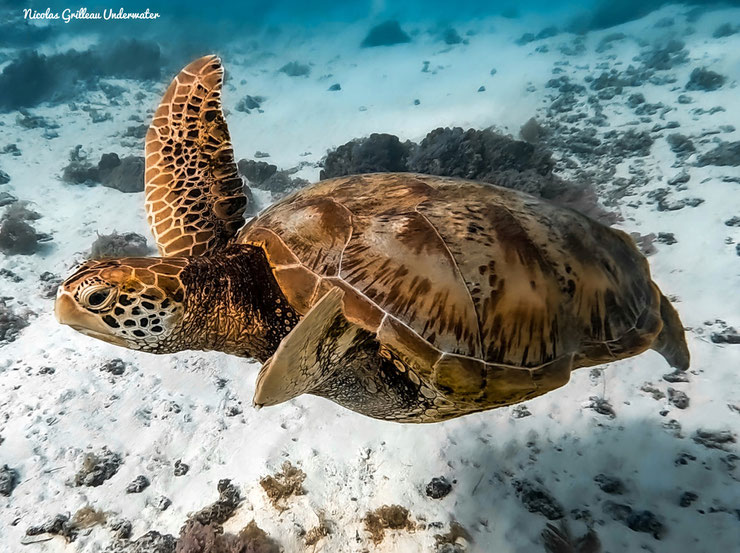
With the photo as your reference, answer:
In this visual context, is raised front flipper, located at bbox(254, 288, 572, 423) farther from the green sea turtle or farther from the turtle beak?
the turtle beak

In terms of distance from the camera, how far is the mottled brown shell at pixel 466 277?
69.6 inches

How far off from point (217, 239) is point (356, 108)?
10.5 meters

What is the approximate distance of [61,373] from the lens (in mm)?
4164

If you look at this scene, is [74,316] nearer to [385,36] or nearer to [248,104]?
[248,104]

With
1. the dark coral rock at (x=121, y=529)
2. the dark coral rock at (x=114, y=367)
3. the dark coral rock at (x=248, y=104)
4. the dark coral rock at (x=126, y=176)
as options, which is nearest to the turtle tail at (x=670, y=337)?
the dark coral rock at (x=121, y=529)

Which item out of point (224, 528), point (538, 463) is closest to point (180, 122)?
point (224, 528)

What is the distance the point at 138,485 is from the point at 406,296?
9.43 feet

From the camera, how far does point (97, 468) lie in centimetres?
Answer: 330

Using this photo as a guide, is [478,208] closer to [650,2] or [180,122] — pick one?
[180,122]

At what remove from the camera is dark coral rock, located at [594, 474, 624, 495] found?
286cm

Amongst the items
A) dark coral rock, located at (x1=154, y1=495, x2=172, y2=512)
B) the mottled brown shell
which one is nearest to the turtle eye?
the mottled brown shell

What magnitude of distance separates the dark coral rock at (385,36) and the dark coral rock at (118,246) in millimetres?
16865

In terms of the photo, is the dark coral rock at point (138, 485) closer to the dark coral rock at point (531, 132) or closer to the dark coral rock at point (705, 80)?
the dark coral rock at point (531, 132)

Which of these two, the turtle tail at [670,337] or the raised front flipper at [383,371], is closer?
the raised front flipper at [383,371]
